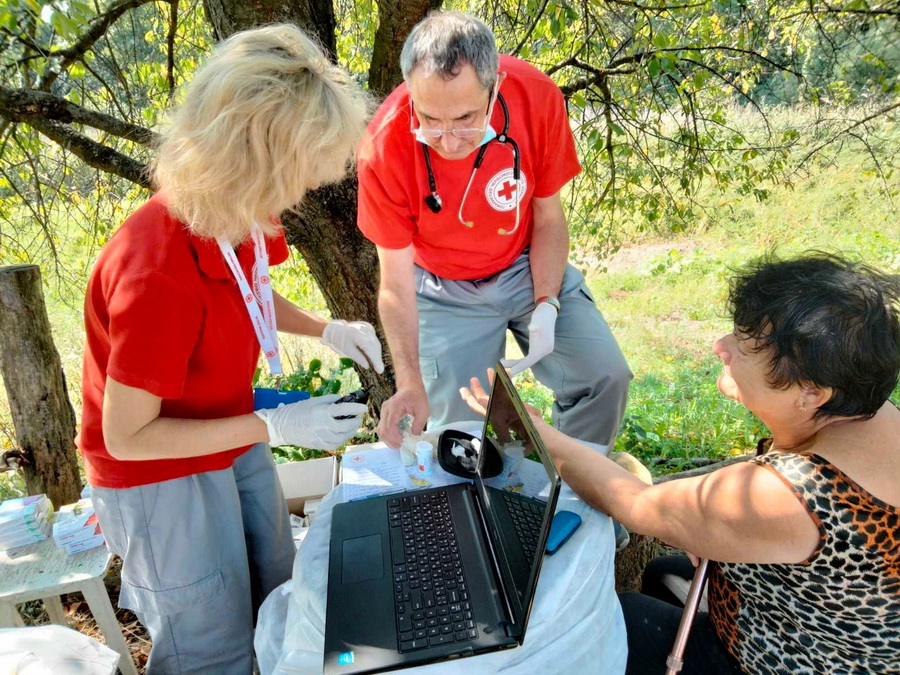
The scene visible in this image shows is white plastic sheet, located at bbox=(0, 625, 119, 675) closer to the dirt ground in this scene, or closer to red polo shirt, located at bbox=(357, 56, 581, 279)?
the dirt ground

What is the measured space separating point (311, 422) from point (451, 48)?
3.75ft

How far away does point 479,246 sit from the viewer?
85.3 inches

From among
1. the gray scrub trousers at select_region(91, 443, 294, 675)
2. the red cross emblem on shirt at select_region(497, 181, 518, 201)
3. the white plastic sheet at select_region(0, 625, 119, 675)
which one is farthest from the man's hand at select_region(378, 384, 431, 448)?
the white plastic sheet at select_region(0, 625, 119, 675)

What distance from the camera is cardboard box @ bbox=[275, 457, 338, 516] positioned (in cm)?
281

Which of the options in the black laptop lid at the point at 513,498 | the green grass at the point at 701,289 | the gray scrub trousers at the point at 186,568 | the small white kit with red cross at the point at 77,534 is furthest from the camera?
the green grass at the point at 701,289

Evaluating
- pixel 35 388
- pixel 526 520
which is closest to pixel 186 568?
pixel 526 520

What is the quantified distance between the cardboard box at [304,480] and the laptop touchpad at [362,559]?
1433mm

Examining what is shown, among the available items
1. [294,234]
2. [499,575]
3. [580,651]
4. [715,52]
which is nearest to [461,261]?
[294,234]

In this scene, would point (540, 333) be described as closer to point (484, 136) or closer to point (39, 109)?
point (484, 136)

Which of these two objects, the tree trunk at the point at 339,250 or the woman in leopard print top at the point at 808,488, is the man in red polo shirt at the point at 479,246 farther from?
the woman in leopard print top at the point at 808,488

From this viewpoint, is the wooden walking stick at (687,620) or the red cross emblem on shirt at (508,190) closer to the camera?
the wooden walking stick at (687,620)

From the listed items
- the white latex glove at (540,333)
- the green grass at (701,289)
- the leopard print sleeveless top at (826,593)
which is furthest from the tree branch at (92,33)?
the green grass at (701,289)

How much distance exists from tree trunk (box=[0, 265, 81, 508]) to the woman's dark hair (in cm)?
268

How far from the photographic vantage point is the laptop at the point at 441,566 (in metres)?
1.11
